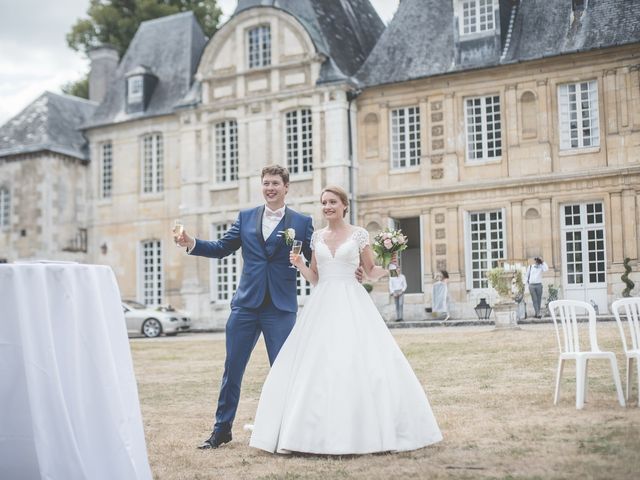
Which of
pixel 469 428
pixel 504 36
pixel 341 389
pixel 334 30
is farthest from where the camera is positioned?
pixel 334 30

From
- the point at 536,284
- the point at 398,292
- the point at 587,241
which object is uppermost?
the point at 587,241

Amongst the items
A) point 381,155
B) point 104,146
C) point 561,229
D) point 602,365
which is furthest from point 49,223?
point 602,365

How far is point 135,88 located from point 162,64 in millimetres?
1357

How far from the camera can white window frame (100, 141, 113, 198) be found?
28.0m

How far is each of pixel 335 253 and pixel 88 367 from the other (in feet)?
7.04

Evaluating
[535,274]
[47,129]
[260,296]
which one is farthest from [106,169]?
[260,296]

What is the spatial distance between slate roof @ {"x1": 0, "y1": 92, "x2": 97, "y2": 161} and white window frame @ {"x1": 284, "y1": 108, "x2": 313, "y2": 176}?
25.6 feet

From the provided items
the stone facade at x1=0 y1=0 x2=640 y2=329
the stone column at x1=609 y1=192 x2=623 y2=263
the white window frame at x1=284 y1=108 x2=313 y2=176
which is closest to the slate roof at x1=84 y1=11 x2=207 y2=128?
the stone facade at x1=0 y1=0 x2=640 y2=329

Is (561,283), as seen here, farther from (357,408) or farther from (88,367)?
(88,367)

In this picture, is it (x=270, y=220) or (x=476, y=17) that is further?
(x=476, y=17)

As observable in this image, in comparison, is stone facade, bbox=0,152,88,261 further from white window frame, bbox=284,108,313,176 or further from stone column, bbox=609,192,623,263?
stone column, bbox=609,192,623,263

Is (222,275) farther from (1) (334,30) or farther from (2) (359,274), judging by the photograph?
(2) (359,274)

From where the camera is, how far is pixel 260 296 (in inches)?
238

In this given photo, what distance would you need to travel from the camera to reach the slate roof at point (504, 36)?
2123 centimetres
